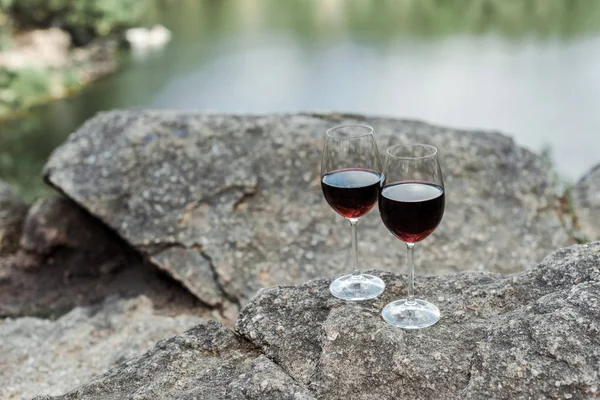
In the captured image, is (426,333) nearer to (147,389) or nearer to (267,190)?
(147,389)

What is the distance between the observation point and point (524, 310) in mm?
1396

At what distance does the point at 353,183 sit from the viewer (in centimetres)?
153

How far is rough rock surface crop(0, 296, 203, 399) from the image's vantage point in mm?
2396

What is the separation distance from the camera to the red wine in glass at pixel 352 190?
4.97 feet

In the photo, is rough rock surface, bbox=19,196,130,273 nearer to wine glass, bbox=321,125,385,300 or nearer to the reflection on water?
wine glass, bbox=321,125,385,300

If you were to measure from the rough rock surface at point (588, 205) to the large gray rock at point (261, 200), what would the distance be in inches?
8.7

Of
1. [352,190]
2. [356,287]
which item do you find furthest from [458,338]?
[352,190]

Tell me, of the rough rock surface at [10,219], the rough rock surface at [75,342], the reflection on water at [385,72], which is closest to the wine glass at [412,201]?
the rough rock surface at [75,342]

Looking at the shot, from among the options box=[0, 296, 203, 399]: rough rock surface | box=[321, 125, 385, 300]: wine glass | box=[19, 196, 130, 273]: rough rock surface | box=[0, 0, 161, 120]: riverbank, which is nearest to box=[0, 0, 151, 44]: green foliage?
box=[0, 0, 161, 120]: riverbank

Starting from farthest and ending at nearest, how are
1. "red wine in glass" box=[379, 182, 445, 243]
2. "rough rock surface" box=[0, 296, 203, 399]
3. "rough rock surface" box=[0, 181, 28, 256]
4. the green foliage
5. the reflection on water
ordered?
the green foliage → the reflection on water → "rough rock surface" box=[0, 181, 28, 256] → "rough rock surface" box=[0, 296, 203, 399] → "red wine in glass" box=[379, 182, 445, 243]

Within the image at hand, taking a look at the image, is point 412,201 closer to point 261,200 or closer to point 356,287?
point 356,287

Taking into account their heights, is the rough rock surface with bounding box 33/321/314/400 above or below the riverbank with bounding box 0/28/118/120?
below

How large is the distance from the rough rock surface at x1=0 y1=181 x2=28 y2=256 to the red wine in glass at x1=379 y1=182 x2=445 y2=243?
2.67m

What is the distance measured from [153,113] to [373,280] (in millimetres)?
2107
